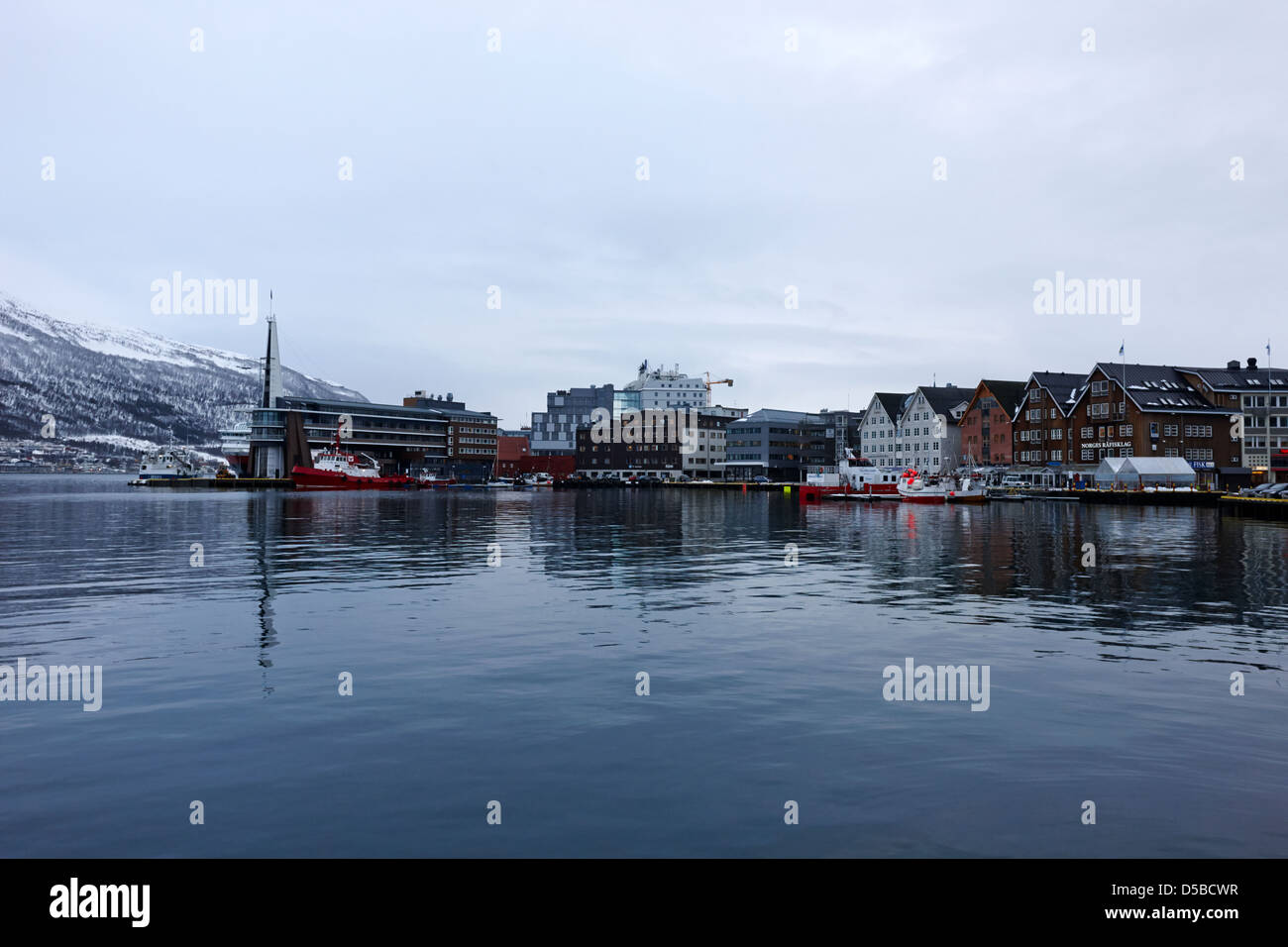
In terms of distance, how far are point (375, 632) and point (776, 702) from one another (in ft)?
35.7

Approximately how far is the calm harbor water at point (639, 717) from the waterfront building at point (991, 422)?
395 feet

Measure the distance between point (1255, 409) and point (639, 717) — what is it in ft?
455

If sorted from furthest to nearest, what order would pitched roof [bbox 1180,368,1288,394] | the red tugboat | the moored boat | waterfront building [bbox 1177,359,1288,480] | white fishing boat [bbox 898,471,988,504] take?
1. the moored boat
2. the red tugboat
3. pitched roof [bbox 1180,368,1288,394]
4. waterfront building [bbox 1177,359,1288,480]
5. white fishing boat [bbox 898,471,988,504]

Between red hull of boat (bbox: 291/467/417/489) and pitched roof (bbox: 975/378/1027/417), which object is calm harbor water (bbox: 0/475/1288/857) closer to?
pitched roof (bbox: 975/378/1027/417)

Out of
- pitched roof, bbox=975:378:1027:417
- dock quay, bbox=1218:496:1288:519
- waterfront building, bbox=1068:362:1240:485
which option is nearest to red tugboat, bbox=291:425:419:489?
pitched roof, bbox=975:378:1027:417

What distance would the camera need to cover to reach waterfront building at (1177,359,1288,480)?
119m

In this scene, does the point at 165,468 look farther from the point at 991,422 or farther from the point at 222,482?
the point at 991,422

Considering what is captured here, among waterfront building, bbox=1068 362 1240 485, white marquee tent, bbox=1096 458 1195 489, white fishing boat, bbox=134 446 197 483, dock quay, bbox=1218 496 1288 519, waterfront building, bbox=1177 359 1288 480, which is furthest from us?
white fishing boat, bbox=134 446 197 483

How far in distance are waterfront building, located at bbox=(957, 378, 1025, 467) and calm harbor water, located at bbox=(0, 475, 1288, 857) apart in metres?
120

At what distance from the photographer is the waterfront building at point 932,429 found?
158875 mm

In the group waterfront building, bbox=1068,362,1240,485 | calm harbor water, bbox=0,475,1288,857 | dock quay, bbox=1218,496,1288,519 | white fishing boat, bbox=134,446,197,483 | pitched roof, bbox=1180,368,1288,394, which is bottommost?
calm harbor water, bbox=0,475,1288,857
